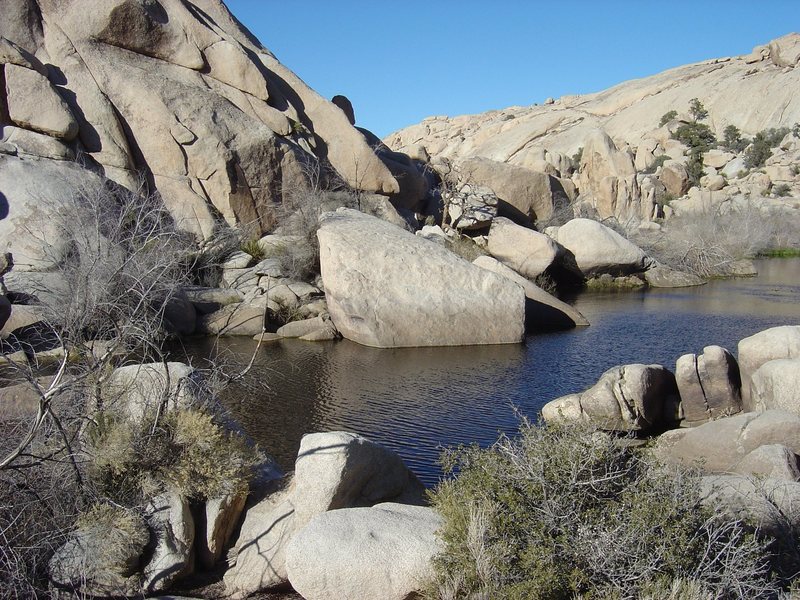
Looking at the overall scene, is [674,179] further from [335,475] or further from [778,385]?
[335,475]

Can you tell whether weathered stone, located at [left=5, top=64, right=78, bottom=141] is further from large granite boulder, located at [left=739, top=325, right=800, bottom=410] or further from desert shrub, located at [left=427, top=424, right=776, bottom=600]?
A: desert shrub, located at [left=427, top=424, right=776, bottom=600]

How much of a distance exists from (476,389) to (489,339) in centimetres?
370

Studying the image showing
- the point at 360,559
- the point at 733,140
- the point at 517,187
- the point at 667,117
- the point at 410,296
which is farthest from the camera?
the point at 667,117

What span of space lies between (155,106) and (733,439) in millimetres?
18456

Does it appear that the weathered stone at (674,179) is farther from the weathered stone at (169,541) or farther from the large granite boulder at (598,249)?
the weathered stone at (169,541)

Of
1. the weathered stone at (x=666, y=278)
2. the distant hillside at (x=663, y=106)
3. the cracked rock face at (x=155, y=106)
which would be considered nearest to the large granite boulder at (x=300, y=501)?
the cracked rock face at (x=155, y=106)

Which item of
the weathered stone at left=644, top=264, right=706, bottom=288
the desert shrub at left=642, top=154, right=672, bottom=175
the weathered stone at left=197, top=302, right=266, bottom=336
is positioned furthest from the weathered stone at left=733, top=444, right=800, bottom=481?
the desert shrub at left=642, top=154, right=672, bottom=175

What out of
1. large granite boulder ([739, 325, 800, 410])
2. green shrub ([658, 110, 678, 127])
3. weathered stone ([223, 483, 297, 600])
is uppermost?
green shrub ([658, 110, 678, 127])

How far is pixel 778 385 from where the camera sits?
1049 cm

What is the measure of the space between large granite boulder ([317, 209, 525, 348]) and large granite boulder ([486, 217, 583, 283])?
22.9 ft

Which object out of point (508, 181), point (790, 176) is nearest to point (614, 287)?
point (508, 181)

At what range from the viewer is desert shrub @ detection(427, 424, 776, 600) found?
5191 millimetres

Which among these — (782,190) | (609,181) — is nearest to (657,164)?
(782,190)

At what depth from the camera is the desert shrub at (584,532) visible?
5.19 meters
